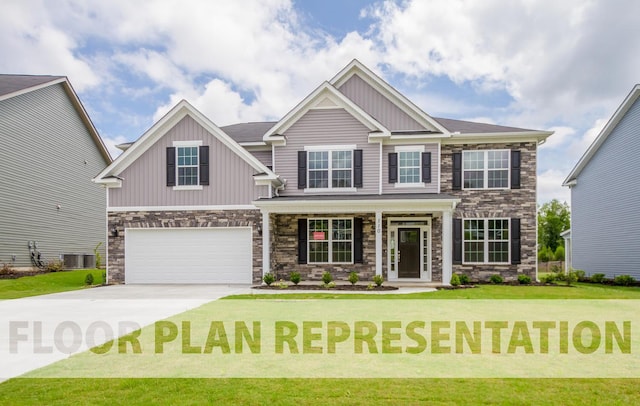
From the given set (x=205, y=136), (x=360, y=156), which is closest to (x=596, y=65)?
(x=360, y=156)

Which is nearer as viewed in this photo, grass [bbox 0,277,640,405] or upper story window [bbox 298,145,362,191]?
grass [bbox 0,277,640,405]

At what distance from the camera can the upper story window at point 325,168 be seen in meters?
17.7

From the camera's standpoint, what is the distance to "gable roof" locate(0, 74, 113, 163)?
2006cm

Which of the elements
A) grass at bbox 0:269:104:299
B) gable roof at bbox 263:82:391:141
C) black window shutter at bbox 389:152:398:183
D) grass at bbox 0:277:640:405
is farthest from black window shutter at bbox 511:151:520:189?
grass at bbox 0:269:104:299

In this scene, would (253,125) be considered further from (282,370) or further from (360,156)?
(282,370)

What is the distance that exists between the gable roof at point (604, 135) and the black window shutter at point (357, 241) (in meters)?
12.4

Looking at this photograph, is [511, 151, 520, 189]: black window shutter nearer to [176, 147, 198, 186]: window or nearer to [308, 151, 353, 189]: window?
[308, 151, 353, 189]: window

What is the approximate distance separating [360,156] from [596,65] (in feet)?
36.5

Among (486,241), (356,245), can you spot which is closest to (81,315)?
(356,245)

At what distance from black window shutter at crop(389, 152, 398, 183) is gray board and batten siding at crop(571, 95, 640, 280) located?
10.2m

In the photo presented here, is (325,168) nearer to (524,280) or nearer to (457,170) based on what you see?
(457,170)

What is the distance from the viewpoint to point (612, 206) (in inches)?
823

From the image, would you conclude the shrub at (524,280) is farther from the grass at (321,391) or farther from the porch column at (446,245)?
the grass at (321,391)

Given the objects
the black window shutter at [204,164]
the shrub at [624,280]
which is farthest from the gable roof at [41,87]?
the shrub at [624,280]
